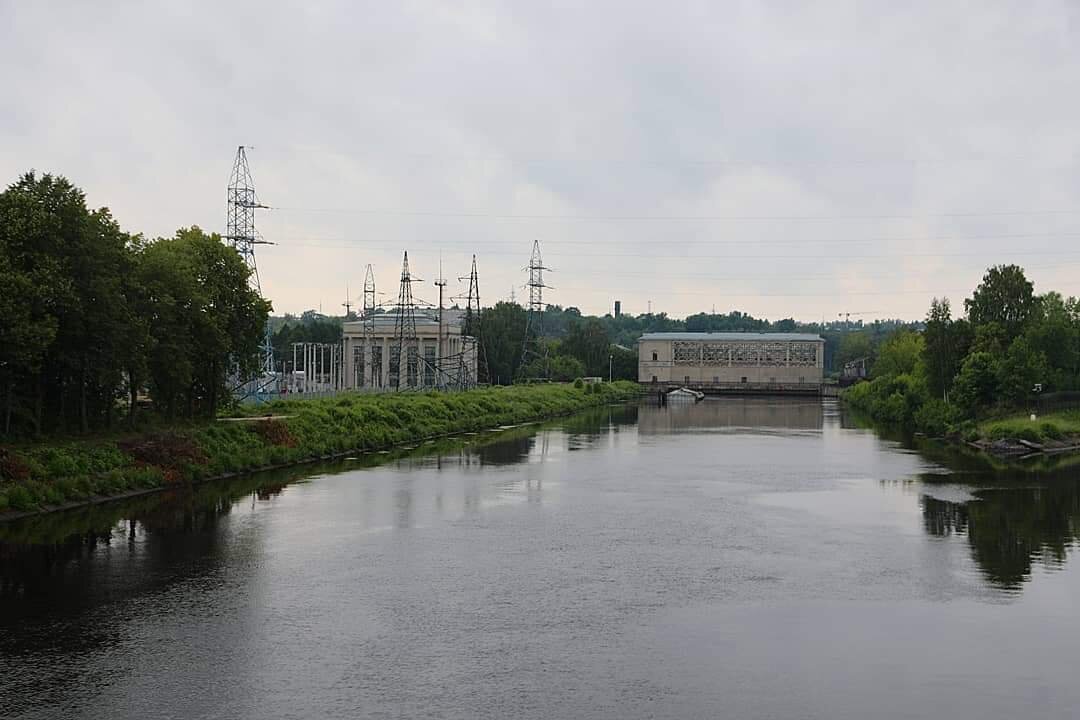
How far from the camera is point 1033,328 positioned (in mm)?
46625

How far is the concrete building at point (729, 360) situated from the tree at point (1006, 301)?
198 feet

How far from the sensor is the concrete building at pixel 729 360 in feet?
365

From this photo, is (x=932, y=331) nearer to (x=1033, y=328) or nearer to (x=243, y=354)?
(x=1033, y=328)

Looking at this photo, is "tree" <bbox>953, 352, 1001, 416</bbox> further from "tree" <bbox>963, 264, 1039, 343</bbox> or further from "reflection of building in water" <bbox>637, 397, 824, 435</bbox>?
"reflection of building in water" <bbox>637, 397, 824, 435</bbox>

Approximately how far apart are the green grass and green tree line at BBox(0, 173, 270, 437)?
26.9 meters

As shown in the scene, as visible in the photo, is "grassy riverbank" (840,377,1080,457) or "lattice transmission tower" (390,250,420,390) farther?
"lattice transmission tower" (390,250,420,390)

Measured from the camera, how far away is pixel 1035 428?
1564 inches

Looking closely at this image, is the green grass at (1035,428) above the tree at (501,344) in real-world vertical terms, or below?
below

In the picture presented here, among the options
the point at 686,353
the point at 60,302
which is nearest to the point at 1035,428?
the point at 60,302

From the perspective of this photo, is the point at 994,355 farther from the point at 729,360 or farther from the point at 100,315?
the point at 729,360

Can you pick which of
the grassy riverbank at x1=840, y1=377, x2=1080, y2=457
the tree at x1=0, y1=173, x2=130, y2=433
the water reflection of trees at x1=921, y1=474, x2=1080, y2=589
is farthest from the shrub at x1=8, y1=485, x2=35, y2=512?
the grassy riverbank at x1=840, y1=377, x2=1080, y2=457

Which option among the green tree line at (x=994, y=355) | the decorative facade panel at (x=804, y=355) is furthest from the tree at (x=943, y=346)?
→ the decorative facade panel at (x=804, y=355)

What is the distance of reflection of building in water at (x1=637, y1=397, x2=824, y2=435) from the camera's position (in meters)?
56.7

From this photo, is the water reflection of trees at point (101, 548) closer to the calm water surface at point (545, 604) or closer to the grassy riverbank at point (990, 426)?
the calm water surface at point (545, 604)
